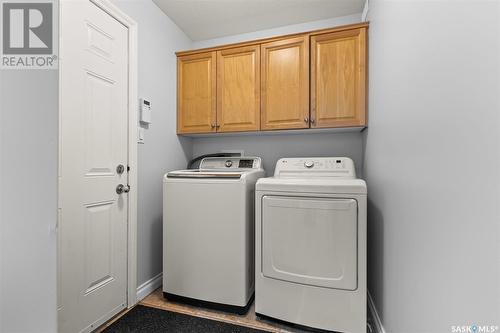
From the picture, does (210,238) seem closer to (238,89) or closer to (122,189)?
(122,189)

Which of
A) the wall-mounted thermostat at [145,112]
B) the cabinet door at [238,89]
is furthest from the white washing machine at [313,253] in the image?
the wall-mounted thermostat at [145,112]

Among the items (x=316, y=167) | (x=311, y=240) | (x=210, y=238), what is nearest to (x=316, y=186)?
(x=311, y=240)

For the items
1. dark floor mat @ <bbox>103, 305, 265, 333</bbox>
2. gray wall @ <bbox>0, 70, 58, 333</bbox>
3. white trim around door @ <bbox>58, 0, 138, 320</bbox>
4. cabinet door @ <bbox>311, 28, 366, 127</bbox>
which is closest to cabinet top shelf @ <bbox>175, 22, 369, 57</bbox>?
cabinet door @ <bbox>311, 28, 366, 127</bbox>

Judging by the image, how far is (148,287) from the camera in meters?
1.88

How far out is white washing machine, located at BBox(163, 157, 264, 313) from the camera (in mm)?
1616

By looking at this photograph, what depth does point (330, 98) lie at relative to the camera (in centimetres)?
186

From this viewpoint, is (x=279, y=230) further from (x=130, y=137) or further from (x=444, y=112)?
(x=130, y=137)

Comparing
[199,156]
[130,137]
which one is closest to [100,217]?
[130,137]

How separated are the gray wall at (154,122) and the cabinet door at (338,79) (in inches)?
52.4

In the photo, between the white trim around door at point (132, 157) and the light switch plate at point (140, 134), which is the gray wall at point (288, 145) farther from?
the white trim around door at point (132, 157)

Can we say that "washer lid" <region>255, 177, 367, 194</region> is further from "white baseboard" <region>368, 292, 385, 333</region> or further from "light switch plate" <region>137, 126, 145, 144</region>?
"light switch plate" <region>137, 126, 145, 144</region>

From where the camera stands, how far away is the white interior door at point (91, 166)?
128 cm

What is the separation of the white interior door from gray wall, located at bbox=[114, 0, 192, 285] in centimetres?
17

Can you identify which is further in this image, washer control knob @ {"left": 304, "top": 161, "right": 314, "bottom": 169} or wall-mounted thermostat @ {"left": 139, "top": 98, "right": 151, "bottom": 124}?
washer control knob @ {"left": 304, "top": 161, "right": 314, "bottom": 169}
